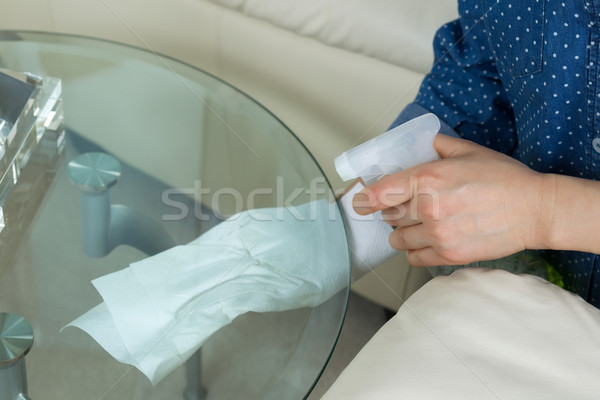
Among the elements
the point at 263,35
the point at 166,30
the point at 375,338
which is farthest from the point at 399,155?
the point at 166,30

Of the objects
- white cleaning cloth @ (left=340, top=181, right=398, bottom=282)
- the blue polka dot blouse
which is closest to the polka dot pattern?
the blue polka dot blouse

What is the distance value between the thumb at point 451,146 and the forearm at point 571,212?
0.24 feet

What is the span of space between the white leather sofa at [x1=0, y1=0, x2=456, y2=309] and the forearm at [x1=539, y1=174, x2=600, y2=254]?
0.36 m

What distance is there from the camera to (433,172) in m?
0.53

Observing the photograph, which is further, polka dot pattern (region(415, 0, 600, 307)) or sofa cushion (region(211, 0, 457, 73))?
sofa cushion (region(211, 0, 457, 73))

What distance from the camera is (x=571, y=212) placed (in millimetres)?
506

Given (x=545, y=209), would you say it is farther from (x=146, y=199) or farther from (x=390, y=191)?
(x=146, y=199)

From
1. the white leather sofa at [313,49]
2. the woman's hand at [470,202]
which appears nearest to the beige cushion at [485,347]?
the woman's hand at [470,202]

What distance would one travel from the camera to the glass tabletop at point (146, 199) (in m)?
0.52

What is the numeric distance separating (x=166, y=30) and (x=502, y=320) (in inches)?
28.1

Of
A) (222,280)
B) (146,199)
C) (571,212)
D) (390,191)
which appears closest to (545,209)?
(571,212)

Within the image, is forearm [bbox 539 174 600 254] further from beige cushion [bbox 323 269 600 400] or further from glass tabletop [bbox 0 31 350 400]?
glass tabletop [bbox 0 31 350 400]

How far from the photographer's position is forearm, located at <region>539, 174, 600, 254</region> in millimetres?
501

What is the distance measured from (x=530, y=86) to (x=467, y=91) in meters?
0.08
